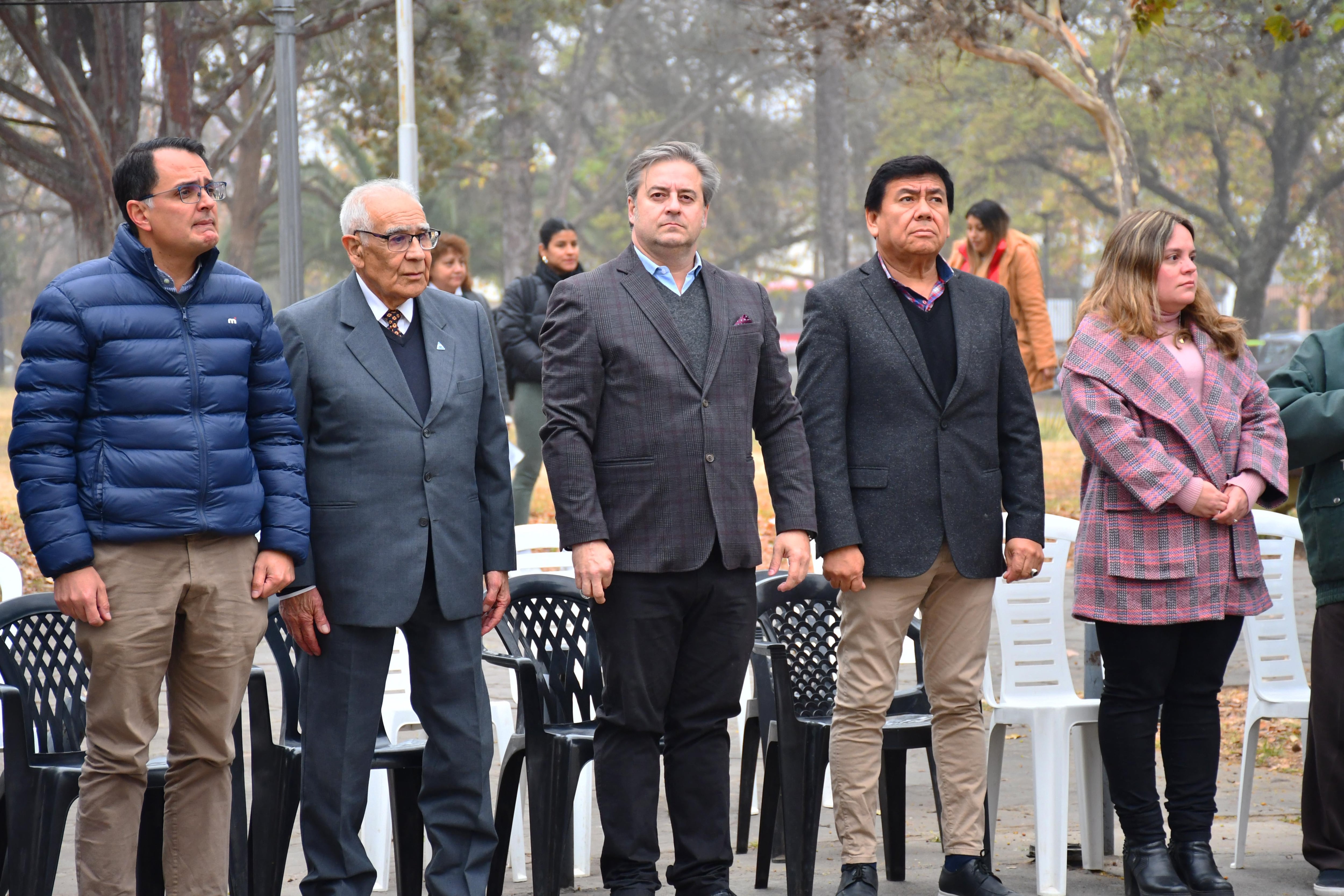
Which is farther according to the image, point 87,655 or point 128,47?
point 128,47

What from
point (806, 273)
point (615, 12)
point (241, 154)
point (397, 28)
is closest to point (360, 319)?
point (397, 28)

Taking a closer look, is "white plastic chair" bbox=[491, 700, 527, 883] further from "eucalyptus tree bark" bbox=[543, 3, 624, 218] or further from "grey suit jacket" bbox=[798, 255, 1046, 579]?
"eucalyptus tree bark" bbox=[543, 3, 624, 218]

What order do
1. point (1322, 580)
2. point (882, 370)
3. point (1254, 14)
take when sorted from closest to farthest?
point (882, 370)
point (1322, 580)
point (1254, 14)

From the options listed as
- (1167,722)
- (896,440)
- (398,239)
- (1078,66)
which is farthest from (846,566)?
(1078,66)

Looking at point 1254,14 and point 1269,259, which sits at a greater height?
point 1254,14

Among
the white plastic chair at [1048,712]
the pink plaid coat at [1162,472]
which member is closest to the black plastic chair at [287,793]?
the white plastic chair at [1048,712]

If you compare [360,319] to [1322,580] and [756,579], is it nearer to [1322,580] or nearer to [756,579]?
[756,579]

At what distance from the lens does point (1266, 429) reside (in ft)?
13.6

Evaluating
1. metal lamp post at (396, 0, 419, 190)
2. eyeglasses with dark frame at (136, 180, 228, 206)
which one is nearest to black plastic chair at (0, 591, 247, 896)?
eyeglasses with dark frame at (136, 180, 228, 206)

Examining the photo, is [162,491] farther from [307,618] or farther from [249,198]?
[249,198]

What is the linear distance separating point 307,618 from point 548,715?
2.83 ft

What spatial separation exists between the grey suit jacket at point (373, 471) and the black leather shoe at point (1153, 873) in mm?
1981

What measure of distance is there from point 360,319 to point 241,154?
55.4ft

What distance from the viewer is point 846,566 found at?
3893 mm
